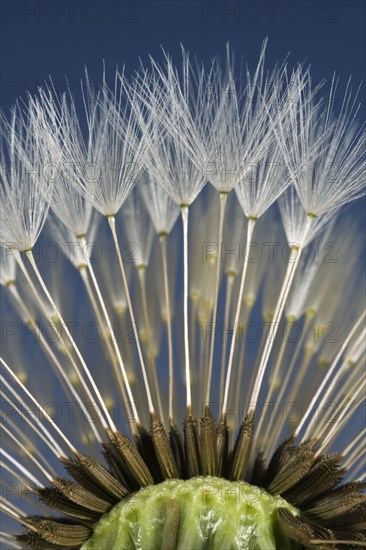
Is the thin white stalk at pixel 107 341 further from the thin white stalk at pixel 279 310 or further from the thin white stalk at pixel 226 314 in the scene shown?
the thin white stalk at pixel 279 310

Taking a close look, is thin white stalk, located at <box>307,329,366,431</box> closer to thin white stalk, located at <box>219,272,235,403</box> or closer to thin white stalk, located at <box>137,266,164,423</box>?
thin white stalk, located at <box>219,272,235,403</box>

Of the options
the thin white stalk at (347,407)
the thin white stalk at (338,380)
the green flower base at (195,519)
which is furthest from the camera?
the thin white stalk at (338,380)

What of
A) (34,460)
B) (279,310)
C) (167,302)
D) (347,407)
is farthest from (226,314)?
(34,460)

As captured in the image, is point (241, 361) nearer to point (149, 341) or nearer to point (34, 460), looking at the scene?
point (149, 341)

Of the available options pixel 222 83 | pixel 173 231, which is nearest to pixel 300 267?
pixel 173 231

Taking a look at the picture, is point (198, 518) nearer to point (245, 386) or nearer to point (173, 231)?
point (245, 386)

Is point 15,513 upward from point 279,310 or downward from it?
downward

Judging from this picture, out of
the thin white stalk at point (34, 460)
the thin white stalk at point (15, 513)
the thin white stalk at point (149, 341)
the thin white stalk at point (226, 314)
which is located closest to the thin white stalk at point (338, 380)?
the thin white stalk at point (226, 314)

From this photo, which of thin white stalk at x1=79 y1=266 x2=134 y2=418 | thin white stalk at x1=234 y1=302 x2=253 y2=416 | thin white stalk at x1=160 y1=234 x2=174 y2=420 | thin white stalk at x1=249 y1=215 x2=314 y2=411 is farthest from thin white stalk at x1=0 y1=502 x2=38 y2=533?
thin white stalk at x1=234 y1=302 x2=253 y2=416
